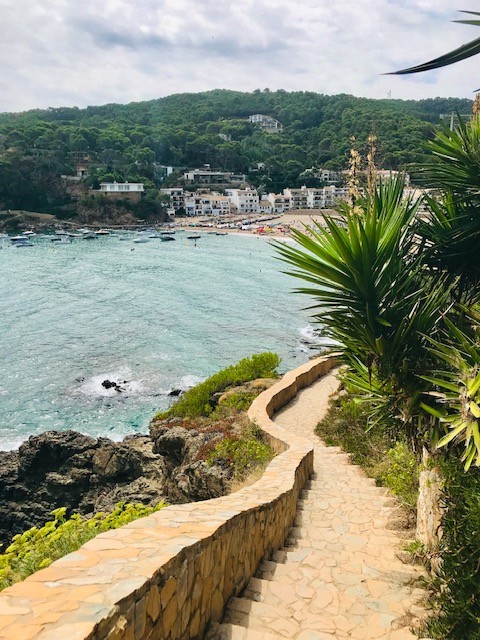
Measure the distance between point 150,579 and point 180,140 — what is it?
435 ft

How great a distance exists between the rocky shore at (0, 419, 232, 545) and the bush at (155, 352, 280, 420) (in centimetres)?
53

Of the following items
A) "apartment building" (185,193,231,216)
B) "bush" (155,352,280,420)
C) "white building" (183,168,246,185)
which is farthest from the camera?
"white building" (183,168,246,185)

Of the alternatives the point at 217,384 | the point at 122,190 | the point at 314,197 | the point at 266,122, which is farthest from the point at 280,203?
the point at 217,384

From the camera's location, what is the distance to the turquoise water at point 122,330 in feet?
70.9

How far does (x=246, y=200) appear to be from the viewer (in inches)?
3989

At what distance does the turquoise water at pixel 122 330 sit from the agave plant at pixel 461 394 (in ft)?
54.5

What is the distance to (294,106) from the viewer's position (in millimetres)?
178875

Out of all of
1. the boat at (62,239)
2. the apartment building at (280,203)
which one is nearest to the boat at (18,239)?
the boat at (62,239)

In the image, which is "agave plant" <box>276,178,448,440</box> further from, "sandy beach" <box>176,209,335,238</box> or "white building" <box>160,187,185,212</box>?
"white building" <box>160,187,185,212</box>

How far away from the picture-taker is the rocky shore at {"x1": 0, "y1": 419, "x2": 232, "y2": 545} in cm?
1210

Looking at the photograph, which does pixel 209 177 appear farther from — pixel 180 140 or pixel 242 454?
pixel 242 454

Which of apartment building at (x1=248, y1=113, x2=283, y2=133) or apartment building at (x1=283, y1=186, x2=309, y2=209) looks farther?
apartment building at (x1=248, y1=113, x2=283, y2=133)

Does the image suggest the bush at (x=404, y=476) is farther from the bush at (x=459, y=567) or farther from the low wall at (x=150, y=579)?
the low wall at (x=150, y=579)

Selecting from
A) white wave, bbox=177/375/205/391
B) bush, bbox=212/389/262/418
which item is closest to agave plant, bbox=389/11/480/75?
bush, bbox=212/389/262/418
